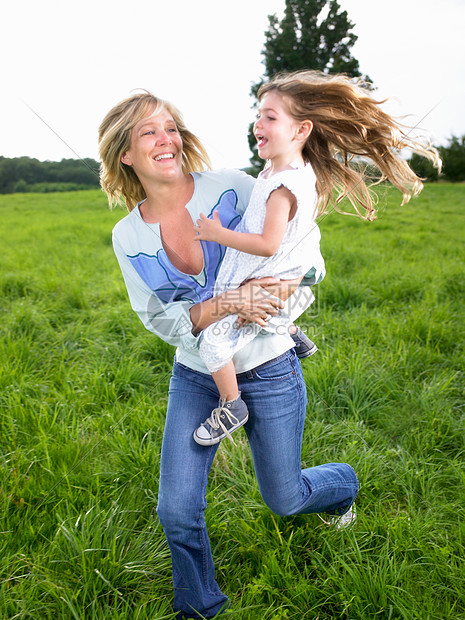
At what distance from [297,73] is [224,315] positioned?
1021 mm

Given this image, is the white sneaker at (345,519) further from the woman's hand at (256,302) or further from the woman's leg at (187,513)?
the woman's hand at (256,302)

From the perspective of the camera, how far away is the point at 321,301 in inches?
157

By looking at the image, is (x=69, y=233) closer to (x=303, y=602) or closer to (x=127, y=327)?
(x=127, y=327)

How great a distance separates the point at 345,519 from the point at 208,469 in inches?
26.2

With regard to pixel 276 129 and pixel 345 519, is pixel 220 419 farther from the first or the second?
pixel 276 129

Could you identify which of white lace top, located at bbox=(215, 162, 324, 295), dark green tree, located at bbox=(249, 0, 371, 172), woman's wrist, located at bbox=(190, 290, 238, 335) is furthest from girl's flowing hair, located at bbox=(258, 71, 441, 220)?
dark green tree, located at bbox=(249, 0, 371, 172)

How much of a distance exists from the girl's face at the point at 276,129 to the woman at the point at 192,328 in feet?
0.68

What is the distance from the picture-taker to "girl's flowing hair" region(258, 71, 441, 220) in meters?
1.67

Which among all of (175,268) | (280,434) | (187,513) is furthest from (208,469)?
(175,268)

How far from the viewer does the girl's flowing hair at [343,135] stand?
1.67 meters

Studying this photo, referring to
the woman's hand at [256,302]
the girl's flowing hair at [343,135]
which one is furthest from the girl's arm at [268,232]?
the girl's flowing hair at [343,135]

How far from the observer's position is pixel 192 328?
169 centimetres

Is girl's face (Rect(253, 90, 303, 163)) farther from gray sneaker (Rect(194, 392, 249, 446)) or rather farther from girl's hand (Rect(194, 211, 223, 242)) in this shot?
gray sneaker (Rect(194, 392, 249, 446))

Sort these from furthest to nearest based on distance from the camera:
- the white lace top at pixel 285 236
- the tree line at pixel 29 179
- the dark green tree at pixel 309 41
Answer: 1. the dark green tree at pixel 309 41
2. the tree line at pixel 29 179
3. the white lace top at pixel 285 236
